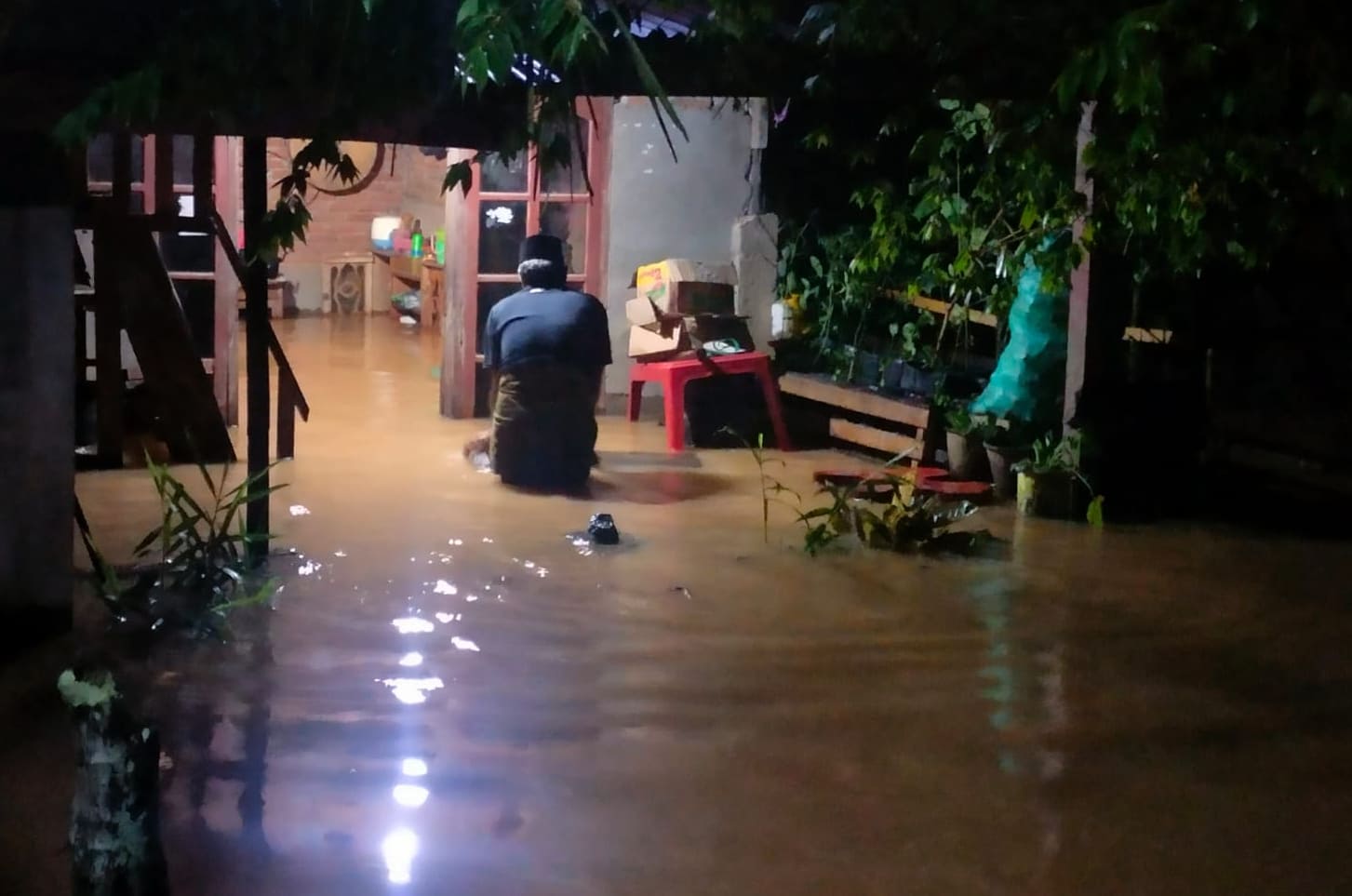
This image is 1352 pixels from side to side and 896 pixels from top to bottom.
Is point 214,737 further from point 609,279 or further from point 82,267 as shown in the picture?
point 609,279

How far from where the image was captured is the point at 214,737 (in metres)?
3.98

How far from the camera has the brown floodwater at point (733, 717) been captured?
11.1 feet

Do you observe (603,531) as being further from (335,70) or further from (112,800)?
(112,800)

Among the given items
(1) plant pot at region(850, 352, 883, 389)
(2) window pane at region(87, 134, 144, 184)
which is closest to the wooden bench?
(1) plant pot at region(850, 352, 883, 389)

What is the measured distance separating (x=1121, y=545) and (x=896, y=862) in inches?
135

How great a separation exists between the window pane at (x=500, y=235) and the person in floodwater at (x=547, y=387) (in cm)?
194

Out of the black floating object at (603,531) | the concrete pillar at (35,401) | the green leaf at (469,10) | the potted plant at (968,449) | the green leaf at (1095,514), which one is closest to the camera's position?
the green leaf at (469,10)

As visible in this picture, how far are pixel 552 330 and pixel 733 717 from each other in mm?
3439

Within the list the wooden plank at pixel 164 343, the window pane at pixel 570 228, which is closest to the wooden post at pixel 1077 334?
the window pane at pixel 570 228

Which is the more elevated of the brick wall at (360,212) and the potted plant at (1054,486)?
the brick wall at (360,212)

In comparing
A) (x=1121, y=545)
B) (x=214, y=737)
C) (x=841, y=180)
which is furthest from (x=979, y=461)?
(x=214, y=737)

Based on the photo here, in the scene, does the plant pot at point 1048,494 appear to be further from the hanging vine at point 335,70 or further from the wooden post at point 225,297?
the wooden post at point 225,297

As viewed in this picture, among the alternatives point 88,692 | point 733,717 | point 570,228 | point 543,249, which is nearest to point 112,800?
point 88,692

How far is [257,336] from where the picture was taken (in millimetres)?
5469
